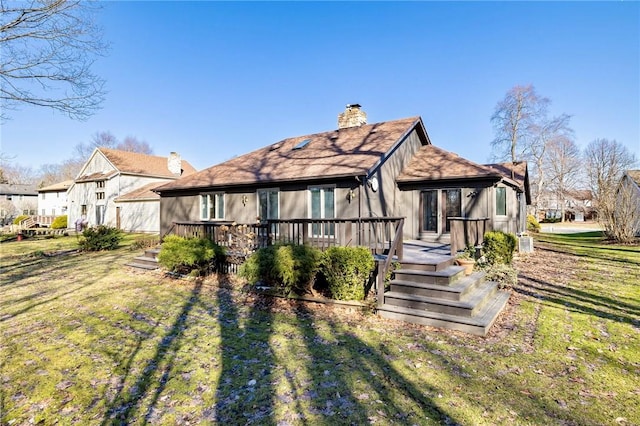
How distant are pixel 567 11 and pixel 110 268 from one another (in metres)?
18.8

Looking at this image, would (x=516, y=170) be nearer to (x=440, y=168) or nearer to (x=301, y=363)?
(x=440, y=168)

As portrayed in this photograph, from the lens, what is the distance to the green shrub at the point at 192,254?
359 inches

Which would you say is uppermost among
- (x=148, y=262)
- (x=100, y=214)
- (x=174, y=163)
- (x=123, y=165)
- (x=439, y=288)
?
(x=174, y=163)

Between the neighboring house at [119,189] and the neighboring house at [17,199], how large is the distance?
2326 cm

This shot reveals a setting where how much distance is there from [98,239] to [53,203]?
93.9 ft

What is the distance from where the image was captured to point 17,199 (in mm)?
48125

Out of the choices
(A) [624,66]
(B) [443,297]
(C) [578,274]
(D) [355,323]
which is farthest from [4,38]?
(A) [624,66]

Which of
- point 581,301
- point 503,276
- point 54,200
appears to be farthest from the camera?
point 54,200

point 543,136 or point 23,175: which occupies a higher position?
point 23,175

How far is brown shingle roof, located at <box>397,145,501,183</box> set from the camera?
12.1m

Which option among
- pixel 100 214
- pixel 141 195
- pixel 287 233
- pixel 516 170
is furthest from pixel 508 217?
pixel 100 214

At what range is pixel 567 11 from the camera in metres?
12.0

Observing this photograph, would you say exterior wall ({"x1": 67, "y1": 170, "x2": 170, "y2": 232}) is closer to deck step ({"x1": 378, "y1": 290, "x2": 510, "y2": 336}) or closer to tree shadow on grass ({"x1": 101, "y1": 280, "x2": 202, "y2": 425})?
tree shadow on grass ({"x1": 101, "y1": 280, "x2": 202, "y2": 425})

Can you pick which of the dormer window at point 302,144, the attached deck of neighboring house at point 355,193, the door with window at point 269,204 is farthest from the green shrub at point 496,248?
the dormer window at point 302,144
